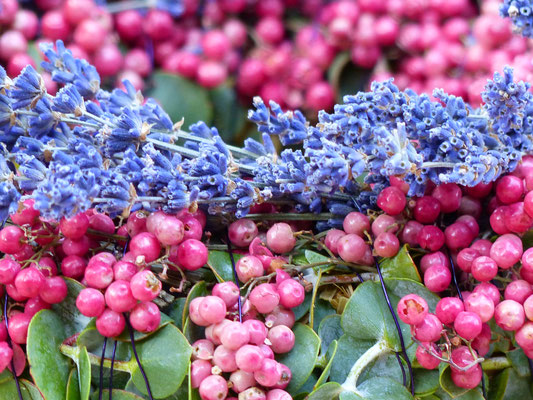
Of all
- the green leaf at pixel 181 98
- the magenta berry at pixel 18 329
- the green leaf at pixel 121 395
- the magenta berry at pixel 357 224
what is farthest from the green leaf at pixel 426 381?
the green leaf at pixel 181 98

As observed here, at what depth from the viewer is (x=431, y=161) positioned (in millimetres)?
527

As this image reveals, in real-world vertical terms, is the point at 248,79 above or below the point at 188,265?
above

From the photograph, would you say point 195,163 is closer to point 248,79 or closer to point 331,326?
point 331,326

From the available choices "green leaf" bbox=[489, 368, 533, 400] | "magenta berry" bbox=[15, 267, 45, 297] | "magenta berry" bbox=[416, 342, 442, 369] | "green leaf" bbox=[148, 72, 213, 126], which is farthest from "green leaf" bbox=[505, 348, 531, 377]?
"green leaf" bbox=[148, 72, 213, 126]

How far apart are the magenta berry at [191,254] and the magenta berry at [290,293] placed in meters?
0.07

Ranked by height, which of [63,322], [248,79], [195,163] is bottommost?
[63,322]

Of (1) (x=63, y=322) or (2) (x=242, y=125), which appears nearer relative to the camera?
(1) (x=63, y=322)

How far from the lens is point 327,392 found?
0.49m

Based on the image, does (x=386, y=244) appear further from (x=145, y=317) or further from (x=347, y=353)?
(x=145, y=317)

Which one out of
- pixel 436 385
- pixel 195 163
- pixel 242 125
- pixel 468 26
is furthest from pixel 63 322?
pixel 468 26

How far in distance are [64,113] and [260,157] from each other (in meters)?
0.19

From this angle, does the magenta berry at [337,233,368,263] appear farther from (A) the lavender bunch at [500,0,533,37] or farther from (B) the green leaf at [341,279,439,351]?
(A) the lavender bunch at [500,0,533,37]

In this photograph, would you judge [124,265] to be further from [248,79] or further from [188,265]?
[248,79]

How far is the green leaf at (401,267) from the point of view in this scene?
0.54 meters
